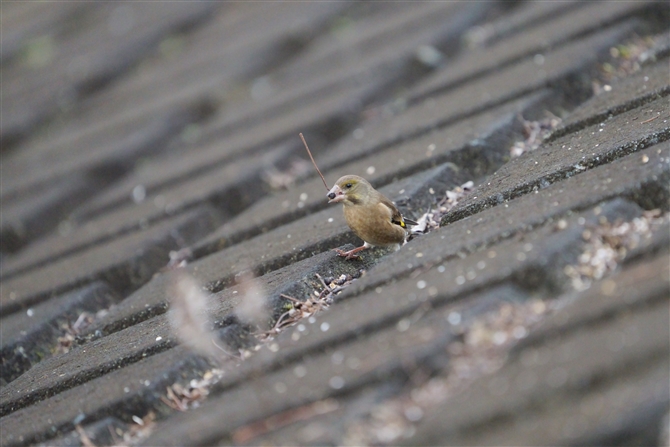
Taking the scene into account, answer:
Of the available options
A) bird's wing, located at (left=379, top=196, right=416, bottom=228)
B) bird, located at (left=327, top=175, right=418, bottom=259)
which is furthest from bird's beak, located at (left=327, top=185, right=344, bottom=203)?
bird's wing, located at (left=379, top=196, right=416, bottom=228)

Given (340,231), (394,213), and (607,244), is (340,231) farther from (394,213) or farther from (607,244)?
(607,244)

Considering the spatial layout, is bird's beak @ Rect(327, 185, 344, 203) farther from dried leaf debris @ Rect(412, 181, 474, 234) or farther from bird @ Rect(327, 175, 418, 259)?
dried leaf debris @ Rect(412, 181, 474, 234)

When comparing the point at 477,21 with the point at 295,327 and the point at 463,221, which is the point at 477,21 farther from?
the point at 295,327

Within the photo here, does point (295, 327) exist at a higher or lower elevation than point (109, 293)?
lower

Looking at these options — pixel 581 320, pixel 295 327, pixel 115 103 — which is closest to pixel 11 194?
pixel 115 103

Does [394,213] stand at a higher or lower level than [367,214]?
higher

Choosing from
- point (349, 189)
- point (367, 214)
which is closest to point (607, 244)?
point (367, 214)

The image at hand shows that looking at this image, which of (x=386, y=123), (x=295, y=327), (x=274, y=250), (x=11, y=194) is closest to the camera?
(x=295, y=327)
